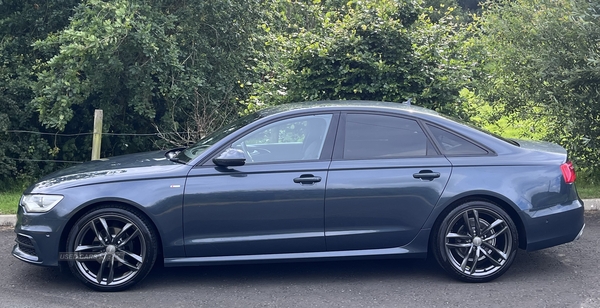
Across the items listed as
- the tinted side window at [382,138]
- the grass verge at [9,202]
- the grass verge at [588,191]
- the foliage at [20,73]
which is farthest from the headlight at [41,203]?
the grass verge at [588,191]

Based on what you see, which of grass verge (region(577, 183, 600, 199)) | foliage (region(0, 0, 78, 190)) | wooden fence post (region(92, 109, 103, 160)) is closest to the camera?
wooden fence post (region(92, 109, 103, 160))

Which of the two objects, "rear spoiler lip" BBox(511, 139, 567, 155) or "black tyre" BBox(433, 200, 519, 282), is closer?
"black tyre" BBox(433, 200, 519, 282)

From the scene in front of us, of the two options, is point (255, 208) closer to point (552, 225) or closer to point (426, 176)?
point (426, 176)

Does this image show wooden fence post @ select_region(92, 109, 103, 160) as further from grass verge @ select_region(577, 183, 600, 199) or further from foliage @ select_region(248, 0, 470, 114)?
grass verge @ select_region(577, 183, 600, 199)

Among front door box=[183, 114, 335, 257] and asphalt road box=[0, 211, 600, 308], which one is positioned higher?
front door box=[183, 114, 335, 257]

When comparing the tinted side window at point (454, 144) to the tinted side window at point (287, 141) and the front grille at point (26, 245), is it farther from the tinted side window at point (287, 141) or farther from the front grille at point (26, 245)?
the front grille at point (26, 245)

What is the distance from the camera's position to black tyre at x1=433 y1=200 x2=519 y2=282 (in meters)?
5.39

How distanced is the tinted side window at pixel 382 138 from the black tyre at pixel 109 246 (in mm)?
1823

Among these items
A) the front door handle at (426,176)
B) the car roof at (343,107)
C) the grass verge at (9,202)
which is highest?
the car roof at (343,107)

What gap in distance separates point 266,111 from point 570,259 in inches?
127

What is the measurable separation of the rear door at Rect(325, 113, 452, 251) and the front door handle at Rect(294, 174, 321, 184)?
0.11 meters

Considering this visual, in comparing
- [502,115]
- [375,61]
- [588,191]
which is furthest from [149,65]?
[588,191]

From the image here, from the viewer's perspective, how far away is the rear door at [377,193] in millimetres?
5301

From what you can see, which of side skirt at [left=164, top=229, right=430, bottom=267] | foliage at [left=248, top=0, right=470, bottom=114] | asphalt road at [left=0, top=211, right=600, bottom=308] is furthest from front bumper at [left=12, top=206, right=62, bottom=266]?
foliage at [left=248, top=0, right=470, bottom=114]
